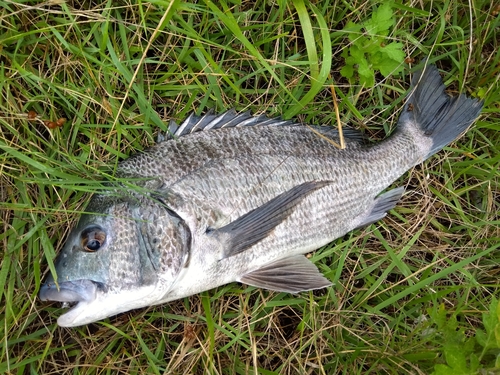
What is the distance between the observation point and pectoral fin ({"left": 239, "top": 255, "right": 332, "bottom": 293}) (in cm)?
262

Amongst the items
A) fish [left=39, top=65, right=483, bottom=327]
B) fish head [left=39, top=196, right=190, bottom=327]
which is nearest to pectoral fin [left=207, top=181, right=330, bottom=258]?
fish [left=39, top=65, right=483, bottom=327]

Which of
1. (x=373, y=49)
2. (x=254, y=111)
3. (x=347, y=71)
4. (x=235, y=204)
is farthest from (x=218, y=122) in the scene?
(x=373, y=49)

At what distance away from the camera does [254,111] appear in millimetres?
2928

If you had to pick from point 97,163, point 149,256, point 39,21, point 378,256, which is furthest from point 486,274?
point 39,21

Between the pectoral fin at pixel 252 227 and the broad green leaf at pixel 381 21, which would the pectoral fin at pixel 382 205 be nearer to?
the pectoral fin at pixel 252 227

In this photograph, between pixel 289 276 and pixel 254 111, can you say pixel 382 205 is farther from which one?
pixel 254 111

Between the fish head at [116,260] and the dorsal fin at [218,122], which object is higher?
the dorsal fin at [218,122]

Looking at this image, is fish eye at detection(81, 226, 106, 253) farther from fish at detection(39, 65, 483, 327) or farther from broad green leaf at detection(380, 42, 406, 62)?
broad green leaf at detection(380, 42, 406, 62)

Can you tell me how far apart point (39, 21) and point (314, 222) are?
2.08 metres

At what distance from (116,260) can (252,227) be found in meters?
0.74

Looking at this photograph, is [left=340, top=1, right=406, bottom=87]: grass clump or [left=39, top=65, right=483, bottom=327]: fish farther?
[left=340, top=1, right=406, bottom=87]: grass clump

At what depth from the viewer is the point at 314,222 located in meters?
2.68

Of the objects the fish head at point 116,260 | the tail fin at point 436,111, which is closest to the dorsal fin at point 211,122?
the fish head at point 116,260

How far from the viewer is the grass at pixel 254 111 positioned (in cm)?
258
